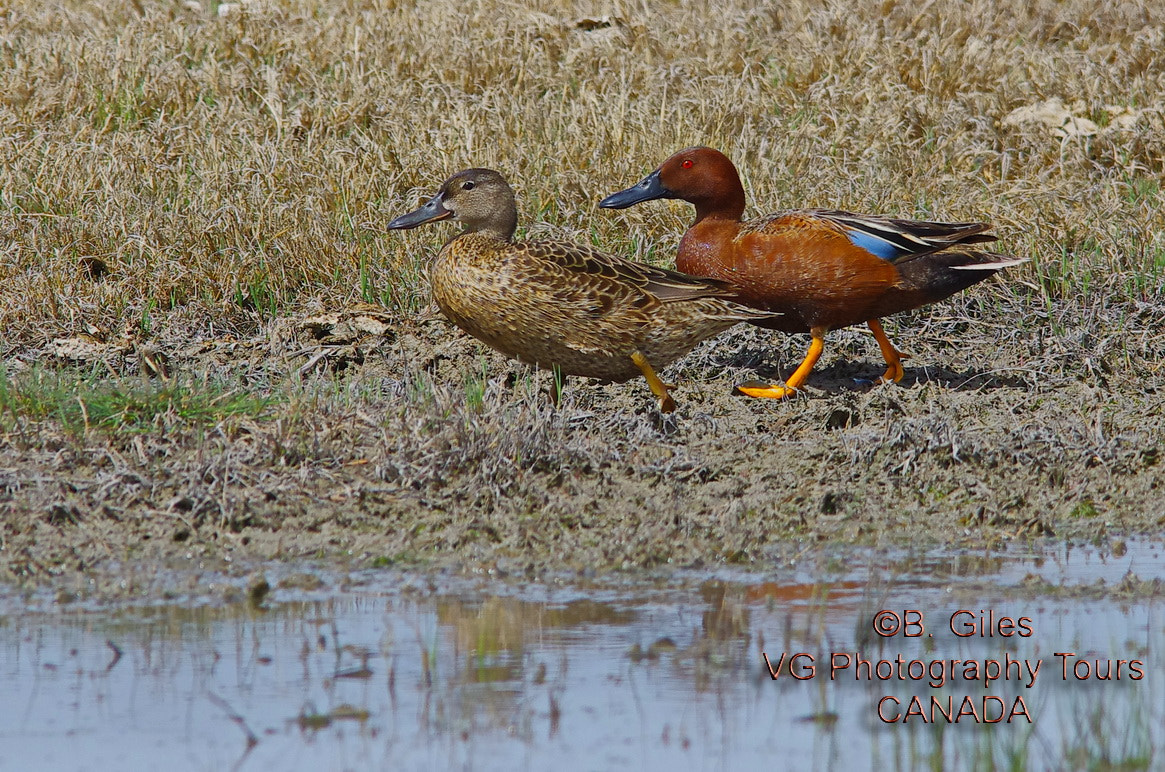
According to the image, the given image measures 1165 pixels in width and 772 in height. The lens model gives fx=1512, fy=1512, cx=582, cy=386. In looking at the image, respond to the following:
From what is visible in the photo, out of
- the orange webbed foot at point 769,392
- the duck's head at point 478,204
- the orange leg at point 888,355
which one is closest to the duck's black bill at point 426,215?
the duck's head at point 478,204

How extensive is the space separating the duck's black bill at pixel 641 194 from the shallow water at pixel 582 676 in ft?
8.49

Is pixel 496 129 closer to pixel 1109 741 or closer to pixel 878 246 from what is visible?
pixel 878 246

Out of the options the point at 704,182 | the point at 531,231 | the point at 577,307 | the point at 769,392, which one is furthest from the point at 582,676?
the point at 531,231

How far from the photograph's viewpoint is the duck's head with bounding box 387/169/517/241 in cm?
607

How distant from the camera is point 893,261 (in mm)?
5996

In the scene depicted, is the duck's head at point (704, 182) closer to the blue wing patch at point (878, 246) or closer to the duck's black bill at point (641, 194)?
the duck's black bill at point (641, 194)

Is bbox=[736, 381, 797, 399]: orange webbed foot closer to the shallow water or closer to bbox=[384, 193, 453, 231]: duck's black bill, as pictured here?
bbox=[384, 193, 453, 231]: duck's black bill

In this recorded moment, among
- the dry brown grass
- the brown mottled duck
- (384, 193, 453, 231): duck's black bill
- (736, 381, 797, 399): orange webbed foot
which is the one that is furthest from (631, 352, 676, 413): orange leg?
the dry brown grass

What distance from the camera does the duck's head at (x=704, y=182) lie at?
6324 mm

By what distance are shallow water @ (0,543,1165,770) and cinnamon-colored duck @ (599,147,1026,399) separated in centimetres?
195

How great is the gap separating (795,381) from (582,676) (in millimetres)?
2912

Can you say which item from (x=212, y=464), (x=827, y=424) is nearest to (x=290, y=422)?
(x=212, y=464)

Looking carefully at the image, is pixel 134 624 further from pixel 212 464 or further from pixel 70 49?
pixel 70 49

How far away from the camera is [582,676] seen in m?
3.39
